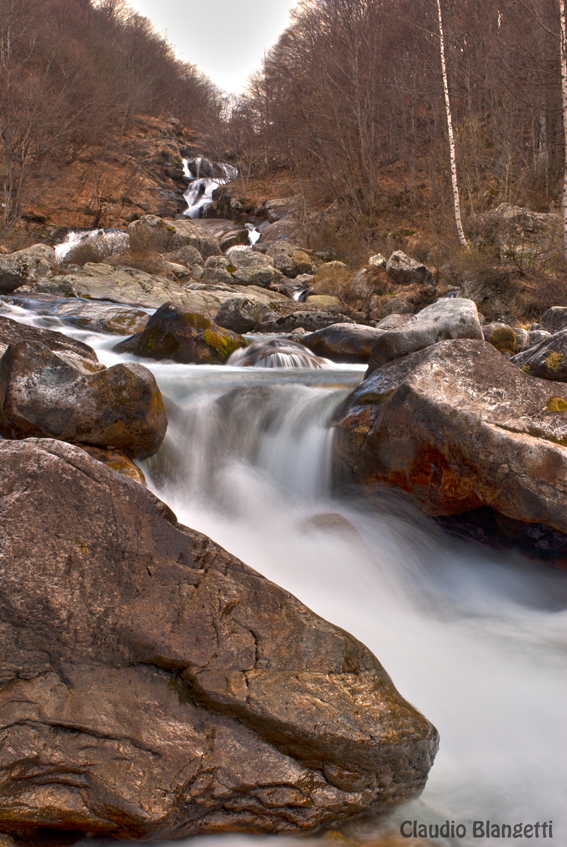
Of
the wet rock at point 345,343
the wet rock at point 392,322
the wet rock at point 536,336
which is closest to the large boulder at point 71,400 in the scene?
the wet rock at point 345,343

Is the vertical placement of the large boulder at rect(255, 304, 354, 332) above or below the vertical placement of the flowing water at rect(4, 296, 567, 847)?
above

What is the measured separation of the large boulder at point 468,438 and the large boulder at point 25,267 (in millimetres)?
11725

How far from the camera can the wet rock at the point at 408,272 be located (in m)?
14.0

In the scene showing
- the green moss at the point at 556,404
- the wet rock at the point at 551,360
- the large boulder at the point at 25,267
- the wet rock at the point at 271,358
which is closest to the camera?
the green moss at the point at 556,404

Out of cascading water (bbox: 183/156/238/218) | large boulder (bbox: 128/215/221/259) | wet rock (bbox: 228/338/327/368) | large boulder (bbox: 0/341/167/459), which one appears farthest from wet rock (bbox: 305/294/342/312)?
cascading water (bbox: 183/156/238/218)

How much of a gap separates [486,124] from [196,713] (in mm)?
22214

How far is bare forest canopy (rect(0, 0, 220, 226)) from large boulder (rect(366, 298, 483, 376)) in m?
16.3

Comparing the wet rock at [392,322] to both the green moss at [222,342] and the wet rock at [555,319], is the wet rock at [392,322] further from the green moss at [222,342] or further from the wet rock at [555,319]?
the green moss at [222,342]

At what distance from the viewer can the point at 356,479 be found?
13.5 feet

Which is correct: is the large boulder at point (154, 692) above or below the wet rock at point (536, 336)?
below

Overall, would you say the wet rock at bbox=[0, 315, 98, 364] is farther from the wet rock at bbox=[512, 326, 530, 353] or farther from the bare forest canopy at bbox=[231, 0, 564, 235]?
the bare forest canopy at bbox=[231, 0, 564, 235]

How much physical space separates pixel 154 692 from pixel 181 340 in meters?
6.04

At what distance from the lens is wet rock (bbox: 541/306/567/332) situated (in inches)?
329

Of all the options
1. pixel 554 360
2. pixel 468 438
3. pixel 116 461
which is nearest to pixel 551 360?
pixel 554 360
